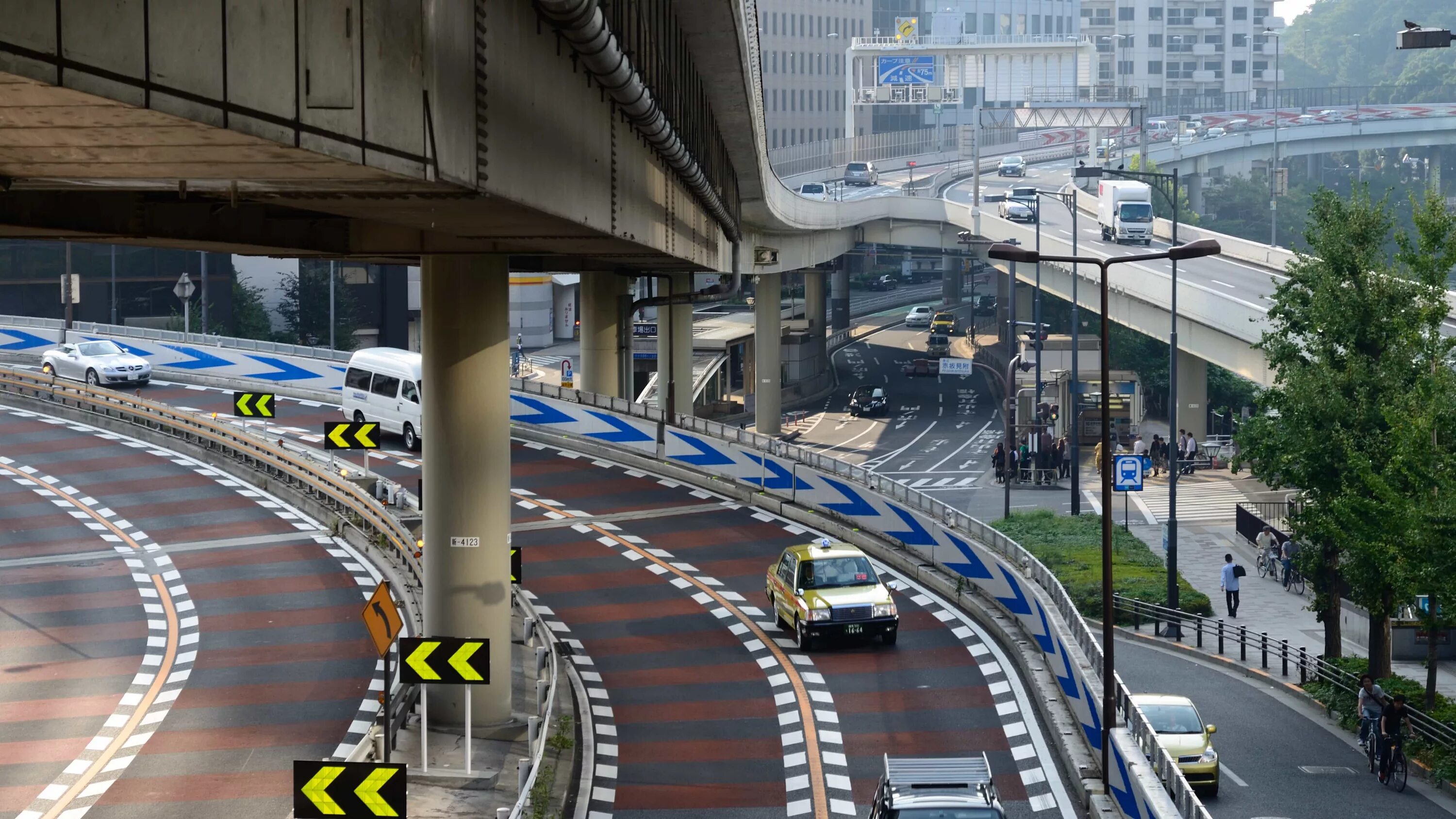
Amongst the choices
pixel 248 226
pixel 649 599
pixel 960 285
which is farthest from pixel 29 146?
pixel 960 285

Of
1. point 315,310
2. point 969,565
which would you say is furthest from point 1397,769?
point 315,310

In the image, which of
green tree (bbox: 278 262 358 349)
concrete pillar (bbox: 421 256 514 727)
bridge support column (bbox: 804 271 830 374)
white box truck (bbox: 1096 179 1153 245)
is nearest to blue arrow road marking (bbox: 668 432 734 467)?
concrete pillar (bbox: 421 256 514 727)

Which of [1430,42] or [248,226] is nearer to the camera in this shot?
[248,226]

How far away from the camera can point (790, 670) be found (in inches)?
1028

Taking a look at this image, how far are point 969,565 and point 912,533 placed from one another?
2.95 metres

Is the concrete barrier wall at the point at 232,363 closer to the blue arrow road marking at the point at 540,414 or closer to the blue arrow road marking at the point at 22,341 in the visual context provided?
the blue arrow road marking at the point at 22,341

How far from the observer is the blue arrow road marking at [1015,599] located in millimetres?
26984

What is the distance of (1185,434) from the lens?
2510 inches

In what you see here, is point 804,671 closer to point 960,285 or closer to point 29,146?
point 29,146

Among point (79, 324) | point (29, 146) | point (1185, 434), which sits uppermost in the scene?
point (29, 146)

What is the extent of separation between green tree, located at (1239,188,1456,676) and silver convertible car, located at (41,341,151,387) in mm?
34550

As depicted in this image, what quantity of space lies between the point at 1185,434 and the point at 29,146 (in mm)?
59785

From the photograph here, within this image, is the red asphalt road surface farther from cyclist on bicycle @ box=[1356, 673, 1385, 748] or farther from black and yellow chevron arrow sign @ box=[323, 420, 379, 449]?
cyclist on bicycle @ box=[1356, 673, 1385, 748]

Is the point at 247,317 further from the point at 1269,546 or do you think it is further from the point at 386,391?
the point at 1269,546
